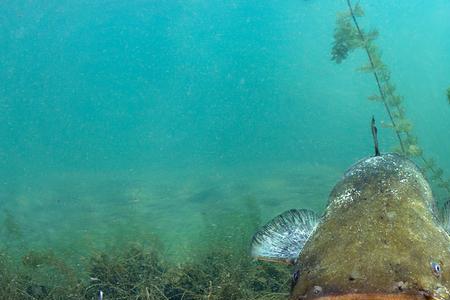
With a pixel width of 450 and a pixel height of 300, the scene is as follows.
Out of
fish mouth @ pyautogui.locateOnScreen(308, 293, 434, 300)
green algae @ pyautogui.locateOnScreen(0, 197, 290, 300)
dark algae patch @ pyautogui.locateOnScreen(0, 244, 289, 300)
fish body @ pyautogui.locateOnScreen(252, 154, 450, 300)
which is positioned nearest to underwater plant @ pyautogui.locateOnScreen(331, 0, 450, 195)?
green algae @ pyautogui.locateOnScreen(0, 197, 290, 300)

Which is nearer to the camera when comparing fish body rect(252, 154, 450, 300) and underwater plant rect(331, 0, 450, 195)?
fish body rect(252, 154, 450, 300)

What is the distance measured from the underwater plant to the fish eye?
19.5 ft

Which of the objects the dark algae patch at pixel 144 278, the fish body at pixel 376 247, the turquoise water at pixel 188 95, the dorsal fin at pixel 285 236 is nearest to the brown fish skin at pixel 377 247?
the fish body at pixel 376 247

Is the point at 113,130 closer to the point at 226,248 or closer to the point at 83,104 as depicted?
the point at 83,104

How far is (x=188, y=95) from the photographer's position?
14212cm

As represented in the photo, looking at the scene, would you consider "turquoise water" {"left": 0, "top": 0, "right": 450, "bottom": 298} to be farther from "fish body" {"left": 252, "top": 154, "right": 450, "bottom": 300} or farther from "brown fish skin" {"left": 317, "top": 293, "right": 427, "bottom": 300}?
"brown fish skin" {"left": 317, "top": 293, "right": 427, "bottom": 300}

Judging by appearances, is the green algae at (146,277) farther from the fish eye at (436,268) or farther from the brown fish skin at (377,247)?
the fish eye at (436,268)

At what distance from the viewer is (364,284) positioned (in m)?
1.77

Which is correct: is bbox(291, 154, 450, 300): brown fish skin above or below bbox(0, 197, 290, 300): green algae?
above

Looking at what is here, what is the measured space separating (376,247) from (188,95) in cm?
14183

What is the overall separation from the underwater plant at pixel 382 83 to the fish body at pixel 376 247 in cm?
543

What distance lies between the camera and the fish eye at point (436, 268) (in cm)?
192

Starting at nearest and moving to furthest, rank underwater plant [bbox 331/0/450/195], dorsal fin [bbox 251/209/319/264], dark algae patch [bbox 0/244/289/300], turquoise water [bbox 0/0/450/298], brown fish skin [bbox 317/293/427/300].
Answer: brown fish skin [bbox 317/293/427/300]
dorsal fin [bbox 251/209/319/264]
dark algae patch [bbox 0/244/289/300]
underwater plant [bbox 331/0/450/195]
turquoise water [bbox 0/0/450/298]

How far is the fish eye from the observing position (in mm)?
1918
